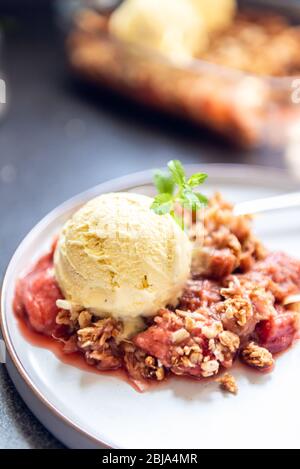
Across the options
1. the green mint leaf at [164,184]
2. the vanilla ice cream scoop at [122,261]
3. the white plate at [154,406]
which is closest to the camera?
the white plate at [154,406]

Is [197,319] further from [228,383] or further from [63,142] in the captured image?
[63,142]

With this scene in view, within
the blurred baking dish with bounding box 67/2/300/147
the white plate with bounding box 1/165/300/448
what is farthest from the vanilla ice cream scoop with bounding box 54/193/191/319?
the blurred baking dish with bounding box 67/2/300/147

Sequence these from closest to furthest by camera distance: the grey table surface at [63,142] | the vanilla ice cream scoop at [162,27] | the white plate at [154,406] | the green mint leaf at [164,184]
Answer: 1. the white plate at [154,406]
2. the green mint leaf at [164,184]
3. the grey table surface at [63,142]
4. the vanilla ice cream scoop at [162,27]

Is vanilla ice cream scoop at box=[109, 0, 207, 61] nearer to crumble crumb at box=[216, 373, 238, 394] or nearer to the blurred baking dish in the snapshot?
the blurred baking dish

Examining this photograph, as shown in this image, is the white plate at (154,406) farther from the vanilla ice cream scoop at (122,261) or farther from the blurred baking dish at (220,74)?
the blurred baking dish at (220,74)

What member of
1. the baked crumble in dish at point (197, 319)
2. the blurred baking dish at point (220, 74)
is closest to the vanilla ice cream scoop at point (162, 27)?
the blurred baking dish at point (220, 74)

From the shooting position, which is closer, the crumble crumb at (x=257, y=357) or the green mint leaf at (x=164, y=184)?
the crumble crumb at (x=257, y=357)
